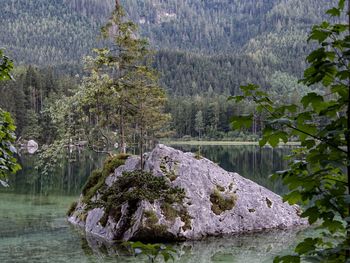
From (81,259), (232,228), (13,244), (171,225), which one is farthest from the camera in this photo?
A: (232,228)

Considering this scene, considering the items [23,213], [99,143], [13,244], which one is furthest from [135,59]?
[13,244]

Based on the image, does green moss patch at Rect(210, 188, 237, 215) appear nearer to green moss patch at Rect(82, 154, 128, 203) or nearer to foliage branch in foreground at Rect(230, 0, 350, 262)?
green moss patch at Rect(82, 154, 128, 203)

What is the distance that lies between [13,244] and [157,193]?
553 centimetres

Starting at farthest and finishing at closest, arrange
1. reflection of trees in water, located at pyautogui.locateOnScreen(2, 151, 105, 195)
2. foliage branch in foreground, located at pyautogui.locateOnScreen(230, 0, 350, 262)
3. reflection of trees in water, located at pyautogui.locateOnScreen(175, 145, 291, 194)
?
1. reflection of trees in water, located at pyautogui.locateOnScreen(175, 145, 291, 194)
2. reflection of trees in water, located at pyautogui.locateOnScreen(2, 151, 105, 195)
3. foliage branch in foreground, located at pyautogui.locateOnScreen(230, 0, 350, 262)

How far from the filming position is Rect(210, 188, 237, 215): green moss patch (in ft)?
65.8

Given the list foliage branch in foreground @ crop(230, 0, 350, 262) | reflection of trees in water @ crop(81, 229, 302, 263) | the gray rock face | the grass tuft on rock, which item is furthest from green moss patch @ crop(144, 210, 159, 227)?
foliage branch in foreground @ crop(230, 0, 350, 262)

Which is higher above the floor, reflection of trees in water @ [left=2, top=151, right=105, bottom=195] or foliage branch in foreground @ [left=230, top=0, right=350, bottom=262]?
foliage branch in foreground @ [left=230, top=0, right=350, bottom=262]

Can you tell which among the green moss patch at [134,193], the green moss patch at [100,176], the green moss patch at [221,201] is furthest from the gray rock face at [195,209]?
the green moss patch at [100,176]

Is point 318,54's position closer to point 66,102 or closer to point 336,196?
point 336,196

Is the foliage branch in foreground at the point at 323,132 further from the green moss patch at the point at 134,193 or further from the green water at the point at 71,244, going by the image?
the green moss patch at the point at 134,193

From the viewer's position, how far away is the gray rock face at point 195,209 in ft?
59.9

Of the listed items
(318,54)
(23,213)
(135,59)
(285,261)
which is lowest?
(23,213)

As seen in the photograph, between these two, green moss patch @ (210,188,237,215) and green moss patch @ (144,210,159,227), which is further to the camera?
green moss patch @ (210,188,237,215)

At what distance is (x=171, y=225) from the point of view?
18.3 metres
